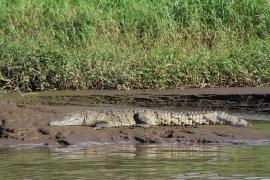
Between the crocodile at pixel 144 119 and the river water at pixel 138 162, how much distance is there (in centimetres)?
78

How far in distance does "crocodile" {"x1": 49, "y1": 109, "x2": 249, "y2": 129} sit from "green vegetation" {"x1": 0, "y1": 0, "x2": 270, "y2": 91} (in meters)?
2.86

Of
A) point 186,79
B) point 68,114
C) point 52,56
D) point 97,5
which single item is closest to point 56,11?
point 97,5

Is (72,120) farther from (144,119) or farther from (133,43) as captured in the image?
(133,43)

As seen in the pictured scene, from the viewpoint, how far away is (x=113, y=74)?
38.7 ft

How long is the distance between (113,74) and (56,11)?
3649mm

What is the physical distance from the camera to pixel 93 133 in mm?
8367

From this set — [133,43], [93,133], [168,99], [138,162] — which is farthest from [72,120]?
[133,43]

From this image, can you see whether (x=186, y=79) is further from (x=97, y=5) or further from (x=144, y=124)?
(x=97, y=5)

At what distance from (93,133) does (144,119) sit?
0.72 m

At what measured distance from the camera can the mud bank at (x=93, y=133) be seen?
8.10 metres

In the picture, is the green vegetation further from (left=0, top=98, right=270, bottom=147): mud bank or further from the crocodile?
(left=0, top=98, right=270, bottom=147): mud bank

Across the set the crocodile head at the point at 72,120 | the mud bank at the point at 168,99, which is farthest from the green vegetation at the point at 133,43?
the crocodile head at the point at 72,120

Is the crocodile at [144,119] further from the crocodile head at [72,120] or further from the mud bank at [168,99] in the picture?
the mud bank at [168,99]

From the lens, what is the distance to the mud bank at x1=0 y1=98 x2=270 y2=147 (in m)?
8.10
